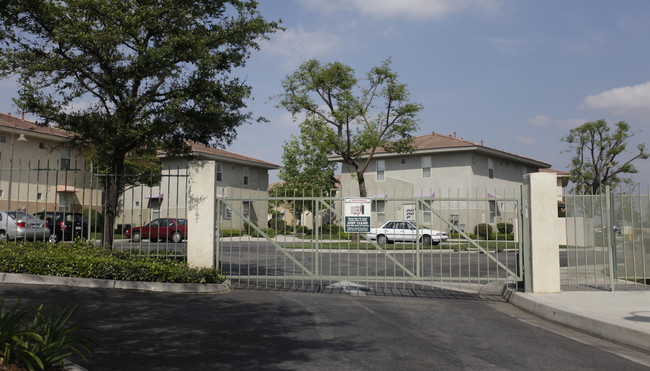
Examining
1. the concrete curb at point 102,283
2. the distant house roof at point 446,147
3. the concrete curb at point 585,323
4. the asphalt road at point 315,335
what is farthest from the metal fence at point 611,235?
the distant house roof at point 446,147

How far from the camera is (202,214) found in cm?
1094

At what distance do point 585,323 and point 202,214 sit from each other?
758cm

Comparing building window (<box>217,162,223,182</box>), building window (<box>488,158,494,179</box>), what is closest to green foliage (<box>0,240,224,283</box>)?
building window (<box>217,162,223,182</box>)

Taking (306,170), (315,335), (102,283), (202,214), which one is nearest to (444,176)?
(306,170)

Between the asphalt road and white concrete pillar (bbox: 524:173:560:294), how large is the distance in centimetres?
105

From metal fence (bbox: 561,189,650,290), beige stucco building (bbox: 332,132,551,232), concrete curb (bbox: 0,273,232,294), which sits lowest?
concrete curb (bbox: 0,273,232,294)

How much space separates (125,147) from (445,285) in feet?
27.8

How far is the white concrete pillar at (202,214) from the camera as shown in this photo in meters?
10.9

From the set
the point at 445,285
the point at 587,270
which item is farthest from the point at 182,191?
the point at 587,270

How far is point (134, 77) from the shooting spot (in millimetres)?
11211

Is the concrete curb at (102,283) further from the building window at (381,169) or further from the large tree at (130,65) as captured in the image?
the building window at (381,169)

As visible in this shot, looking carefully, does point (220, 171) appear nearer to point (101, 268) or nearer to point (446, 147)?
point (446, 147)

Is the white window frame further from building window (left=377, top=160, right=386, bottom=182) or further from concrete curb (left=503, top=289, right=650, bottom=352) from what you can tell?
concrete curb (left=503, top=289, right=650, bottom=352)

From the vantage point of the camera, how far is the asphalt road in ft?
18.3
